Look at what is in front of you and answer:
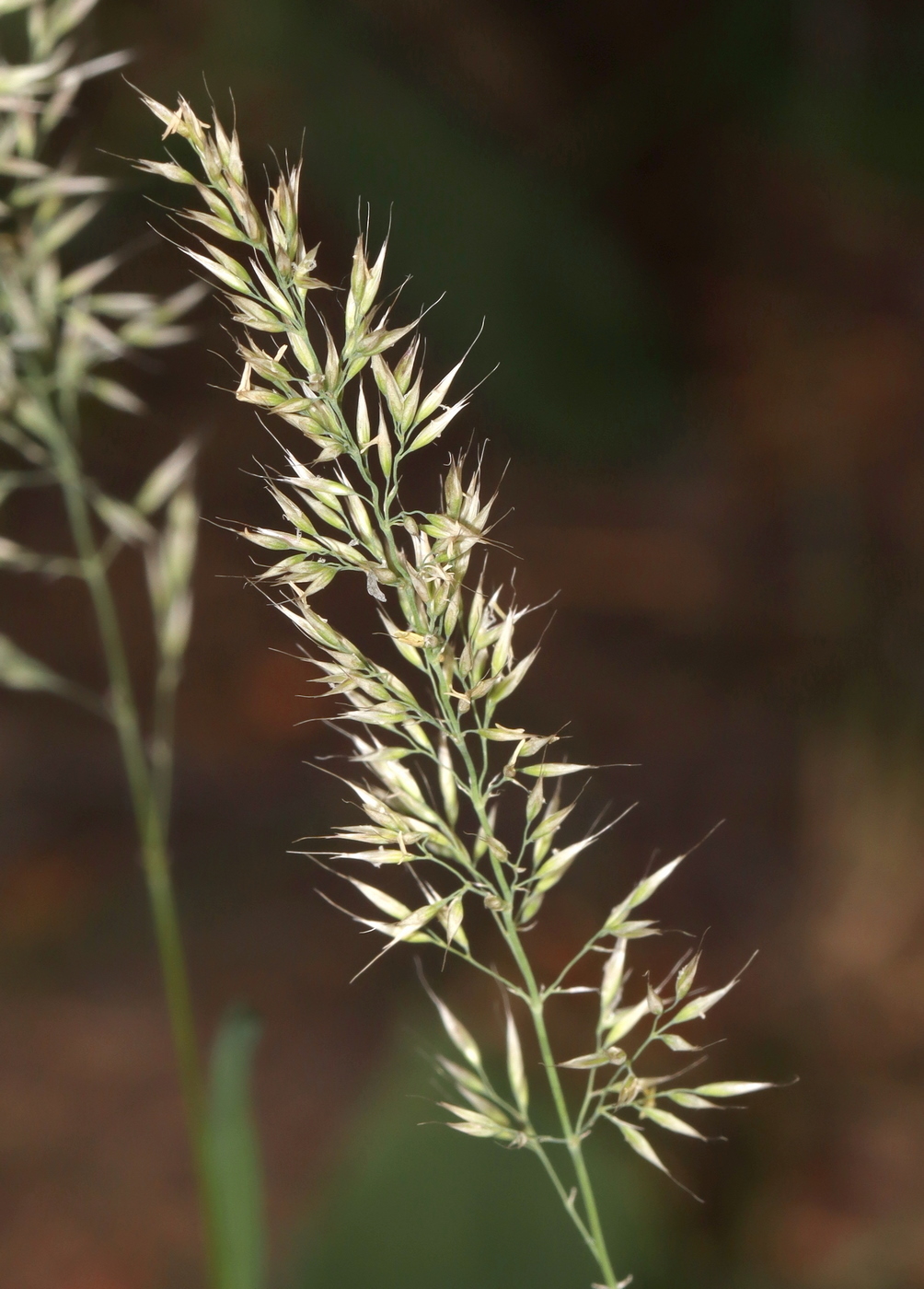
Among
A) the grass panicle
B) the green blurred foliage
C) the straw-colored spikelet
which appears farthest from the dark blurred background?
the straw-colored spikelet

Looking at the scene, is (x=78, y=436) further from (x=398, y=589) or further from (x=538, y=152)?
(x=538, y=152)

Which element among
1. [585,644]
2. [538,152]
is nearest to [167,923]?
[585,644]

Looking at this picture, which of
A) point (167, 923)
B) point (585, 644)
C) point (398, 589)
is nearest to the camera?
point (398, 589)

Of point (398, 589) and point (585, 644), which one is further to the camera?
point (585, 644)

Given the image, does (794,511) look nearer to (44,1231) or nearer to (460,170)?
(460,170)

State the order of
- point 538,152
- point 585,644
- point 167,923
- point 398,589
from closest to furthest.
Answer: point 398,589
point 167,923
point 585,644
point 538,152

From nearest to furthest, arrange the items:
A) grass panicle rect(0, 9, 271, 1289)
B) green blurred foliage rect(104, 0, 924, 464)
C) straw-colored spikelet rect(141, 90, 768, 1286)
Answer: straw-colored spikelet rect(141, 90, 768, 1286)
grass panicle rect(0, 9, 271, 1289)
green blurred foliage rect(104, 0, 924, 464)

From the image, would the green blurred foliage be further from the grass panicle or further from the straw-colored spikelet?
the straw-colored spikelet

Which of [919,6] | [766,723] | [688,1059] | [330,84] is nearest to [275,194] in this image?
[688,1059]
